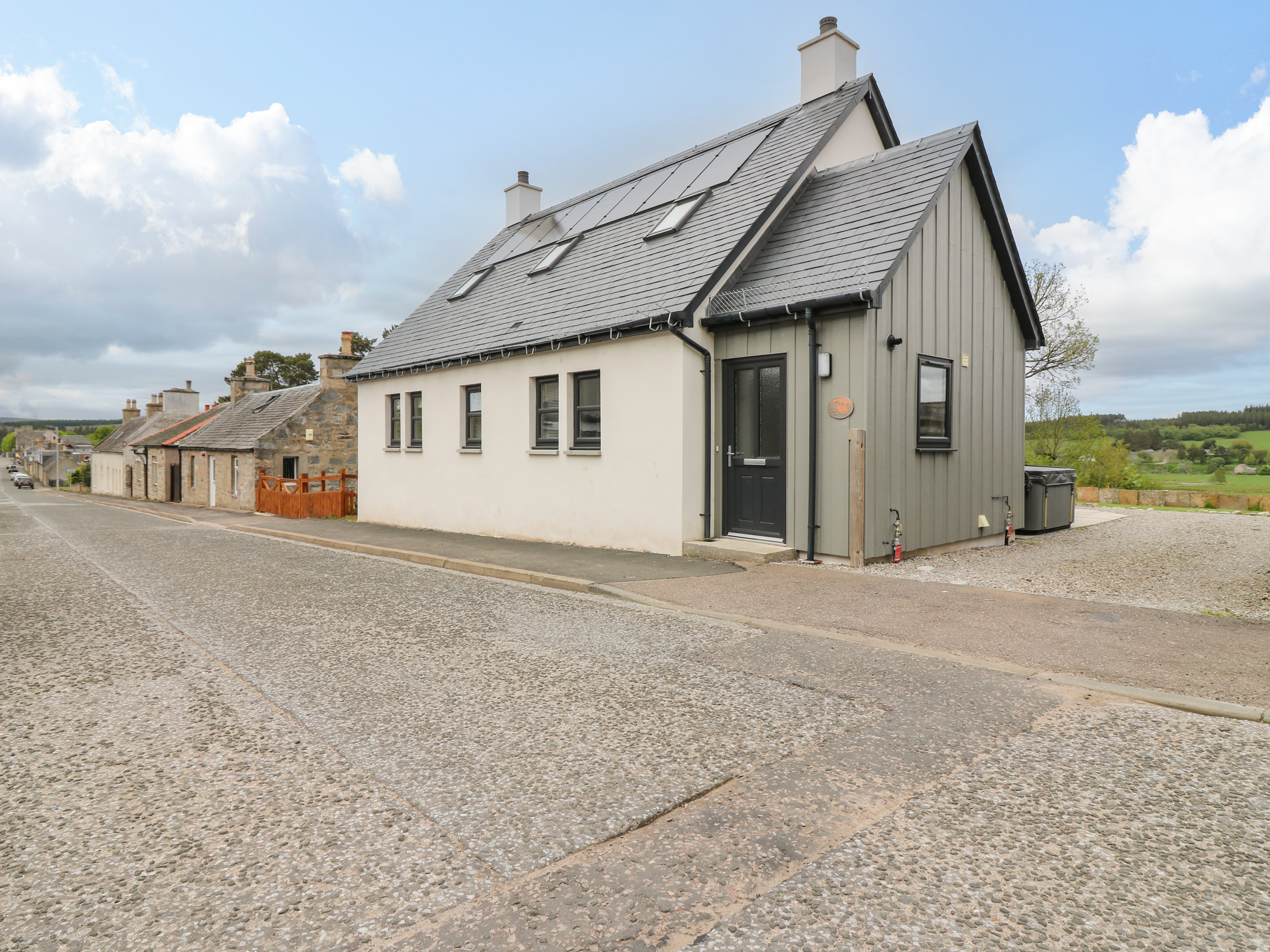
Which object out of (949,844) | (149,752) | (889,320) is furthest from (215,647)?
(889,320)

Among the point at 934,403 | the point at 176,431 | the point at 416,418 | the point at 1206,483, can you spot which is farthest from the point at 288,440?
the point at 1206,483

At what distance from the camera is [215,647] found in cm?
602

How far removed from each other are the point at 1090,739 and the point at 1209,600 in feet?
17.6

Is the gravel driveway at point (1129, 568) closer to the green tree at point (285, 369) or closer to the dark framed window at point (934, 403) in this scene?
the dark framed window at point (934, 403)

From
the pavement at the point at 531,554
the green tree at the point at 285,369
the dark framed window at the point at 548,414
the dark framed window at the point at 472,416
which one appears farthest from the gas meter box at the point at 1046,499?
the green tree at the point at 285,369

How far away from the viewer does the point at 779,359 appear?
1055 cm

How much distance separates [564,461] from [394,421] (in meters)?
7.55

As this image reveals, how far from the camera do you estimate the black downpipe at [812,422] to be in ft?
33.0

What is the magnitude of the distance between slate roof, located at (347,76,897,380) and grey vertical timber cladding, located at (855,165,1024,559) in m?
2.64

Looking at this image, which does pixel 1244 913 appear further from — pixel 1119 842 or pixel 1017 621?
pixel 1017 621

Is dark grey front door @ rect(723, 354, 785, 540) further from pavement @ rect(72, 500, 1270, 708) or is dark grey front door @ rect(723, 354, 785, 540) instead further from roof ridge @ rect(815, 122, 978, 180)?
roof ridge @ rect(815, 122, 978, 180)

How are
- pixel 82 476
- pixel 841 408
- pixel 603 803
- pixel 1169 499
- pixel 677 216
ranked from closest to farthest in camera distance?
pixel 603 803, pixel 841 408, pixel 677 216, pixel 1169 499, pixel 82 476

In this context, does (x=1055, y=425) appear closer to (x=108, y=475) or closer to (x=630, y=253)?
(x=630, y=253)

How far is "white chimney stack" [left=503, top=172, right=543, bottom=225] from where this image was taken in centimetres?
2234
